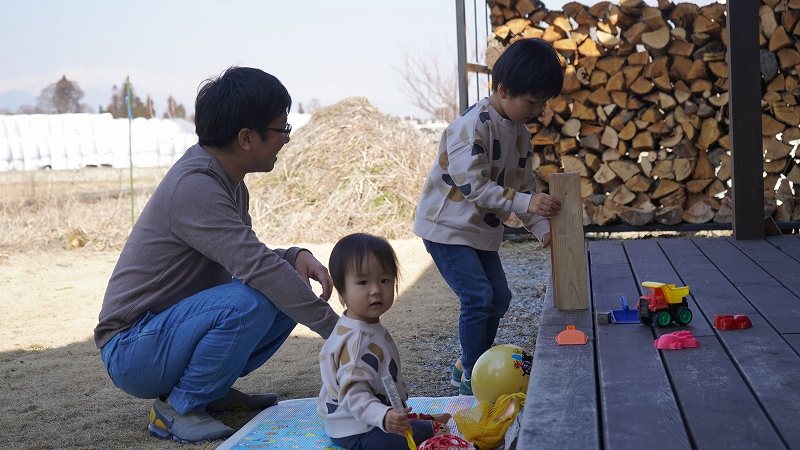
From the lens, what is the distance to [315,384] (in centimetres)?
322

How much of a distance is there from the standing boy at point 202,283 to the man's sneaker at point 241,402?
21cm

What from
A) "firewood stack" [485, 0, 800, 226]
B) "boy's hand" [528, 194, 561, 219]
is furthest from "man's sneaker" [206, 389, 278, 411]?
"firewood stack" [485, 0, 800, 226]

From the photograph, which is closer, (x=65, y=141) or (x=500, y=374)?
(x=500, y=374)

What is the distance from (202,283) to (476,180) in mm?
1044

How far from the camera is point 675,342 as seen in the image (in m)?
2.02

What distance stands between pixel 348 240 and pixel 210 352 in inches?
24.1

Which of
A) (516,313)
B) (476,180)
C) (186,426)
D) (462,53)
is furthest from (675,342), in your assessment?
(462,53)

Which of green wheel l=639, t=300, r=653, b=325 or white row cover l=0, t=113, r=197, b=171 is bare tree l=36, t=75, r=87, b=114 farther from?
green wheel l=639, t=300, r=653, b=325

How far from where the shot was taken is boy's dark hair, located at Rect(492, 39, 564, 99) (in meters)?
2.71

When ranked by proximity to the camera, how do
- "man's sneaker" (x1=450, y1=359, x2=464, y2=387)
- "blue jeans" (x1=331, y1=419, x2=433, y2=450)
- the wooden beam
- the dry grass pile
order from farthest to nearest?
the dry grass pile < the wooden beam < "man's sneaker" (x1=450, y1=359, x2=464, y2=387) < "blue jeans" (x1=331, y1=419, x2=433, y2=450)

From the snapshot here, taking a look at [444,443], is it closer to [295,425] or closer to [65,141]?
[295,425]

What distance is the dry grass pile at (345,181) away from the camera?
8352mm

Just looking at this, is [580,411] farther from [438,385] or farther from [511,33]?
[511,33]

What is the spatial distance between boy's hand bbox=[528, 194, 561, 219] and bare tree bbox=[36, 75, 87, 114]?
44521mm
